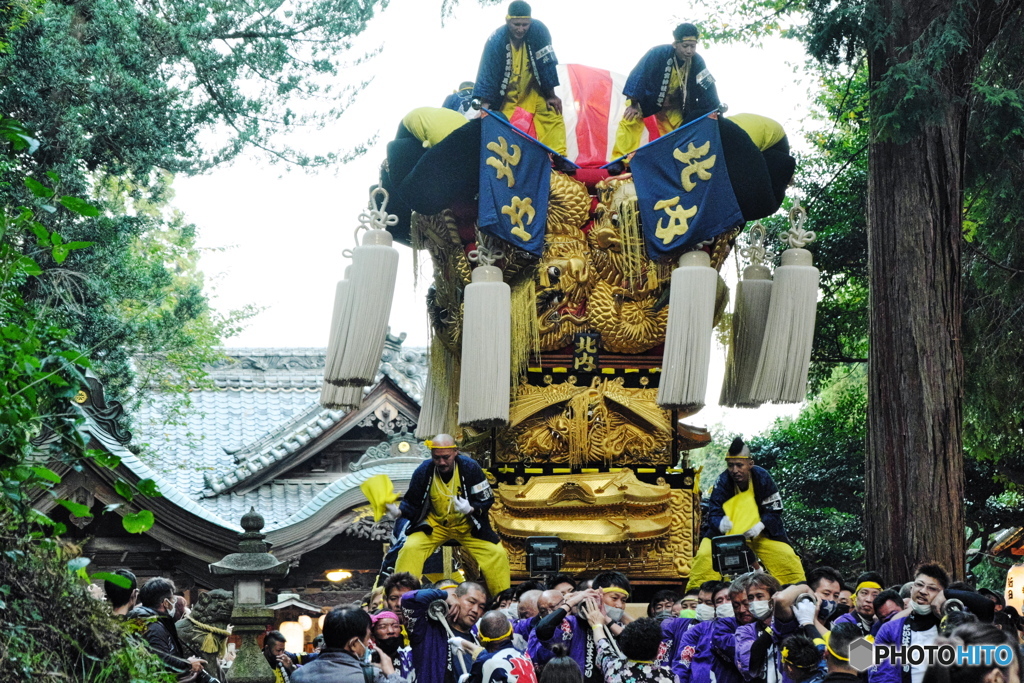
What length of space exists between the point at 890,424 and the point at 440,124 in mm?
3845


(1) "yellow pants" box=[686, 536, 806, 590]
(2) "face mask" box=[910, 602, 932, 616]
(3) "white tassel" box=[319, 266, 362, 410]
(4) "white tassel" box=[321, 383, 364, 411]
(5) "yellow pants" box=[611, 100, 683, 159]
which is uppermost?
(5) "yellow pants" box=[611, 100, 683, 159]

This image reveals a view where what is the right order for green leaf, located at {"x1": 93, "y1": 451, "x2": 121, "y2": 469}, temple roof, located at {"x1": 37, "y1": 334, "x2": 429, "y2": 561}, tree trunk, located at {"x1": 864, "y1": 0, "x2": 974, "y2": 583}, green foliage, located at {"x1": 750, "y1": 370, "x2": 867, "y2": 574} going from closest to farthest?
green leaf, located at {"x1": 93, "y1": 451, "x2": 121, "y2": 469}
tree trunk, located at {"x1": 864, "y1": 0, "x2": 974, "y2": 583}
temple roof, located at {"x1": 37, "y1": 334, "x2": 429, "y2": 561}
green foliage, located at {"x1": 750, "y1": 370, "x2": 867, "y2": 574}

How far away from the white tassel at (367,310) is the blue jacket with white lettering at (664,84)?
2245 millimetres

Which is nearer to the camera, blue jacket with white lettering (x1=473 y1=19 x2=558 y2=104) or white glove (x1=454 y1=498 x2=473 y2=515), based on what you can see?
white glove (x1=454 y1=498 x2=473 y2=515)

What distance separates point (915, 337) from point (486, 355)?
9.46 feet

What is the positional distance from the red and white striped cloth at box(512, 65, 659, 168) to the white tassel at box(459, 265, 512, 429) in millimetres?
1940

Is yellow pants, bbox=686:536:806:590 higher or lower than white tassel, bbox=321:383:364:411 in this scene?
lower

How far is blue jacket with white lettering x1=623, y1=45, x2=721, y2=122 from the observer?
8914 mm

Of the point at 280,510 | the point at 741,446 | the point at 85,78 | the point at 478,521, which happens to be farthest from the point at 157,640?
the point at 280,510

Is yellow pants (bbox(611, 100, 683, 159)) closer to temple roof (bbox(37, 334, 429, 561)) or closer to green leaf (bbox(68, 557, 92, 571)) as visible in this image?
temple roof (bbox(37, 334, 429, 561))

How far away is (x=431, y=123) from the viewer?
29.2 feet

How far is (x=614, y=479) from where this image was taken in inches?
360

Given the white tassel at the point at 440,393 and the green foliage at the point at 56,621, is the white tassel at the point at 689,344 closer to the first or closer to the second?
the white tassel at the point at 440,393

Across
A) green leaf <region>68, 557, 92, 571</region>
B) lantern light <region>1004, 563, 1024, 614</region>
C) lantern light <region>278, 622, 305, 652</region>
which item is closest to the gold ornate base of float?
green leaf <region>68, 557, 92, 571</region>
